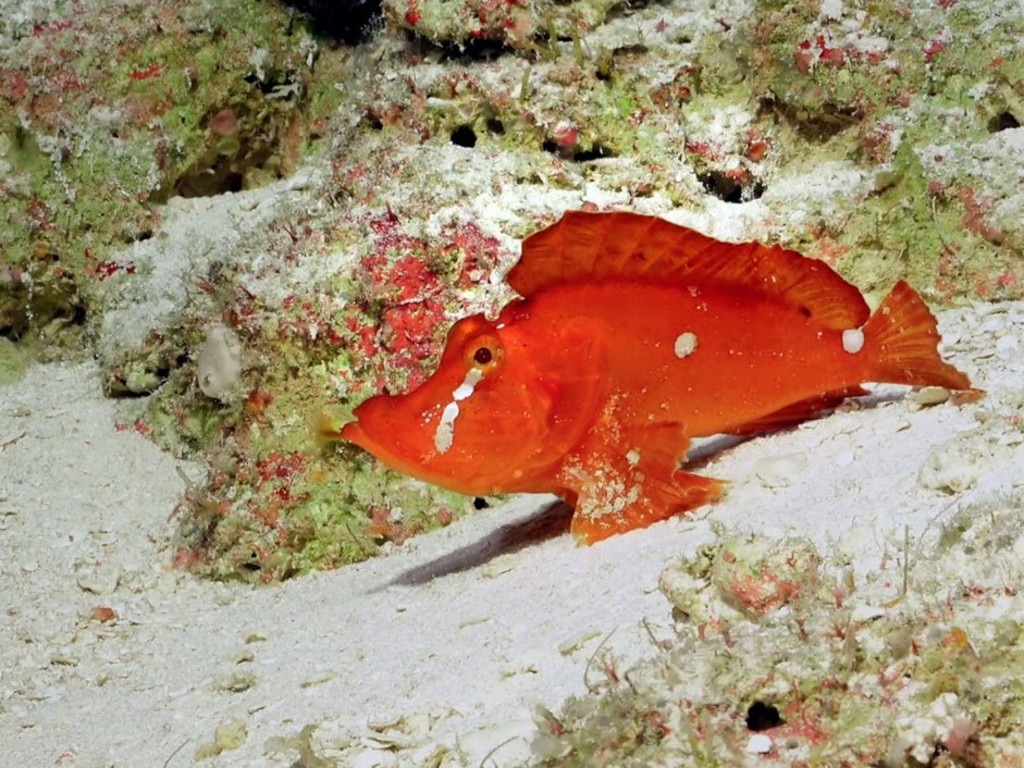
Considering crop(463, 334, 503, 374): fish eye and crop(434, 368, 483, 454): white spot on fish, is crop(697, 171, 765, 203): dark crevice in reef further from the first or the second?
crop(434, 368, 483, 454): white spot on fish

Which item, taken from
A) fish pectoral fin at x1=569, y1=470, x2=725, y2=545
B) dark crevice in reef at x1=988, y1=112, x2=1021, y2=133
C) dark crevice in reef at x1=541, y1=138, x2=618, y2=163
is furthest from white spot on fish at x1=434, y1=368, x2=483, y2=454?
dark crevice in reef at x1=988, y1=112, x2=1021, y2=133

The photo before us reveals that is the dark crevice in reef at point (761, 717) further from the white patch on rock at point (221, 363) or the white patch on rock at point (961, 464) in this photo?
the white patch on rock at point (221, 363)

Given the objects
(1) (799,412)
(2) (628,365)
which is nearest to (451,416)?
(2) (628,365)

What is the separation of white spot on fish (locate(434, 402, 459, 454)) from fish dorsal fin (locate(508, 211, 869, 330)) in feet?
1.67

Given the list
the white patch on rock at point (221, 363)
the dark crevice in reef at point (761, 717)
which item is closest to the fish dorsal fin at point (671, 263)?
the dark crevice in reef at point (761, 717)

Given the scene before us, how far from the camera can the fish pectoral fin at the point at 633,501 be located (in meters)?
3.22

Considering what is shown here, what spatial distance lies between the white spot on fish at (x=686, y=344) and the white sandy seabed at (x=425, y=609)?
A: 48cm

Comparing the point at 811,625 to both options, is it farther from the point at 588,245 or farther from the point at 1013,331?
the point at 1013,331

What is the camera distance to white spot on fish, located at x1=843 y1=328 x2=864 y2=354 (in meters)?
3.37

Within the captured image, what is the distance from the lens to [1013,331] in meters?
3.94

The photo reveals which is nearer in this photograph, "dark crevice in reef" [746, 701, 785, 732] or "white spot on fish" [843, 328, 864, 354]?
"dark crevice in reef" [746, 701, 785, 732]

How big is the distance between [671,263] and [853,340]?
0.70m

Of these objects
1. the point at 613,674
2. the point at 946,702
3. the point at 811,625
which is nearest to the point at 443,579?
the point at 613,674

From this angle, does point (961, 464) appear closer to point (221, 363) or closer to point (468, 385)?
point (468, 385)
